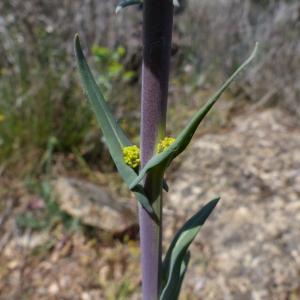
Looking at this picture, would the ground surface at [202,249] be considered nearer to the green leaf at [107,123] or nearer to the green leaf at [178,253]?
the green leaf at [178,253]

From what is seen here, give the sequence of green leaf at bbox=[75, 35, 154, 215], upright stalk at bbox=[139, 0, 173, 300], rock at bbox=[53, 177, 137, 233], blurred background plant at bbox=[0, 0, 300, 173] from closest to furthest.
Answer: upright stalk at bbox=[139, 0, 173, 300] < green leaf at bbox=[75, 35, 154, 215] < rock at bbox=[53, 177, 137, 233] < blurred background plant at bbox=[0, 0, 300, 173]

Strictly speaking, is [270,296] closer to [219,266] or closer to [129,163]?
[219,266]

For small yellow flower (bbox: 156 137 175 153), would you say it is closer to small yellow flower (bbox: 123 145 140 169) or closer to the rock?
small yellow flower (bbox: 123 145 140 169)

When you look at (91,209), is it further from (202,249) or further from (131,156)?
(131,156)

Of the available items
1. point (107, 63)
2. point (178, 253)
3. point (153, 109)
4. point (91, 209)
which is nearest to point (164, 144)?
point (153, 109)

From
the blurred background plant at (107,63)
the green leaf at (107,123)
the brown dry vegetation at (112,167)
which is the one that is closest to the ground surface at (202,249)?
the brown dry vegetation at (112,167)

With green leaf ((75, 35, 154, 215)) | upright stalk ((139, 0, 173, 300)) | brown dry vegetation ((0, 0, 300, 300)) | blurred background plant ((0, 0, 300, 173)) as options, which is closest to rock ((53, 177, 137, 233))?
brown dry vegetation ((0, 0, 300, 300))
